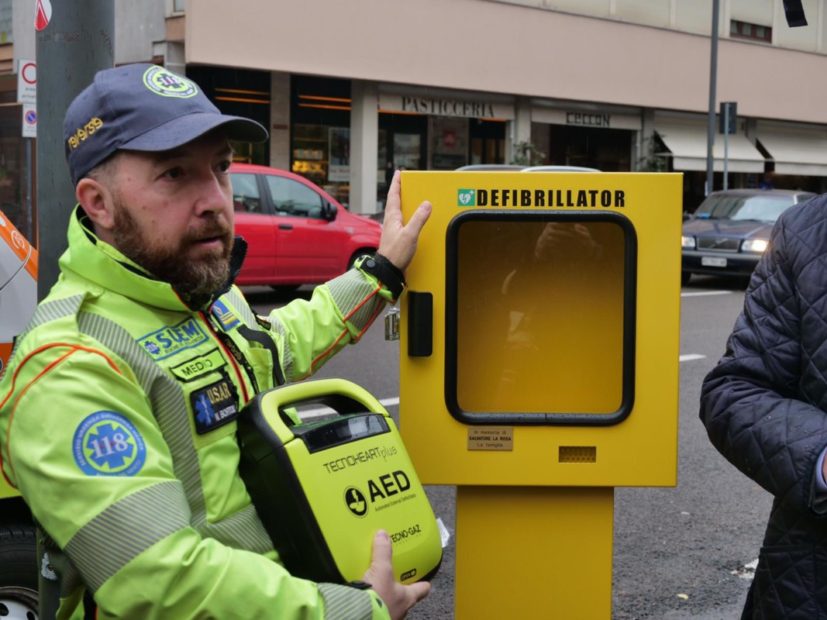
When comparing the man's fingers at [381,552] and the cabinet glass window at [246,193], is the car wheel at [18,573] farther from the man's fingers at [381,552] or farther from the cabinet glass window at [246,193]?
the cabinet glass window at [246,193]

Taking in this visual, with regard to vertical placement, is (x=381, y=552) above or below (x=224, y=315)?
below

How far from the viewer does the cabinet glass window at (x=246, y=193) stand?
11812 millimetres

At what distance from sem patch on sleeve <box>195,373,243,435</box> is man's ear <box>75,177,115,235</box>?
306 mm

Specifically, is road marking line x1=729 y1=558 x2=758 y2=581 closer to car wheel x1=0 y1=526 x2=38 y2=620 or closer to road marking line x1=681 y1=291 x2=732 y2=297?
car wheel x1=0 y1=526 x2=38 y2=620

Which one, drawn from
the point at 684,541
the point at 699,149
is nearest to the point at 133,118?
the point at 684,541

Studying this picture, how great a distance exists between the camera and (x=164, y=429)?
1604mm

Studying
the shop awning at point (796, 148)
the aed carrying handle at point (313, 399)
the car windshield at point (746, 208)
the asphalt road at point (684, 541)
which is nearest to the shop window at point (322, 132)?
the car windshield at point (746, 208)

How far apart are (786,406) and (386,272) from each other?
849 mm

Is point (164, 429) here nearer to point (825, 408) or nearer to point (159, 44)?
point (825, 408)

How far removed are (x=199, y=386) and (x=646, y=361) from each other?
1.02m

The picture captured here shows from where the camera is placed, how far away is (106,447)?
4.77 feet

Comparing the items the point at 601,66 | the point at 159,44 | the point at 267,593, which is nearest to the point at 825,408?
the point at 267,593

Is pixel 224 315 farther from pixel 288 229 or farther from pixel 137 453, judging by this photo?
pixel 288 229

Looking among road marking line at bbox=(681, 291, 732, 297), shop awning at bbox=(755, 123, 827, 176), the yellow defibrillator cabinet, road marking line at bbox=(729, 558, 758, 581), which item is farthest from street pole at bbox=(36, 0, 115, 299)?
shop awning at bbox=(755, 123, 827, 176)
